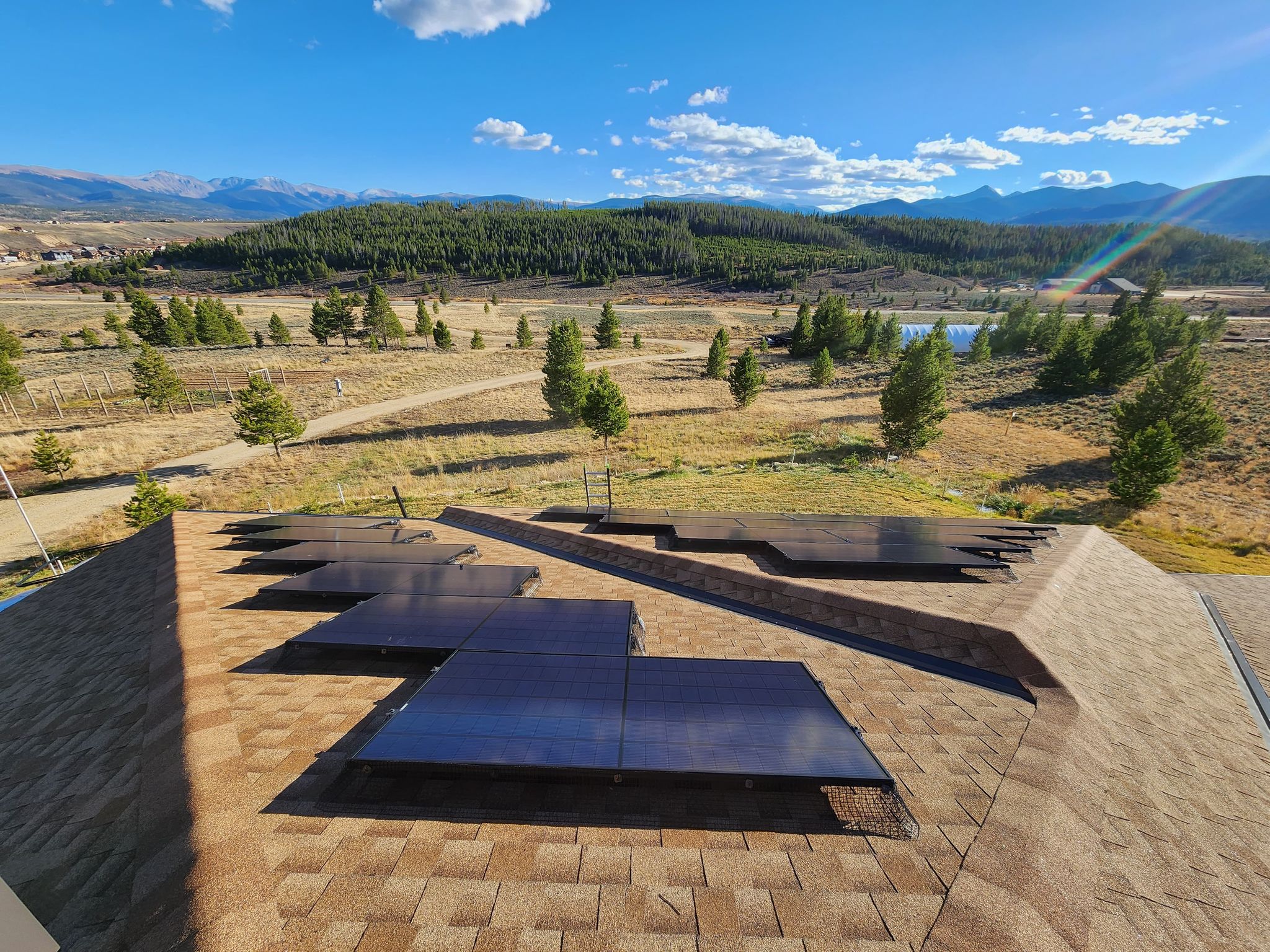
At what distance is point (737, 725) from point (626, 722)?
154 centimetres

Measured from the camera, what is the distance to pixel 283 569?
1329cm

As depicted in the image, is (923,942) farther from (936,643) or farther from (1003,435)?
(1003,435)

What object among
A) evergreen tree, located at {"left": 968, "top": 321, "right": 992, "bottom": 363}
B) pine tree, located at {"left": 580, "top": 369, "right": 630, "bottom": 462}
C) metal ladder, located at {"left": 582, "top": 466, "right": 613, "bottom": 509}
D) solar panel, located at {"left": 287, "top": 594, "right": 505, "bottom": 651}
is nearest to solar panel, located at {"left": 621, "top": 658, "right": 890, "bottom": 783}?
solar panel, located at {"left": 287, "top": 594, "right": 505, "bottom": 651}

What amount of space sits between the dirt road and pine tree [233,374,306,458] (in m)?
5.07

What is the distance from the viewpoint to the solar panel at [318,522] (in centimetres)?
1669

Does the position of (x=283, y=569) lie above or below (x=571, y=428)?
above

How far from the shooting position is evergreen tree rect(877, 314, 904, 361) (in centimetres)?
8644

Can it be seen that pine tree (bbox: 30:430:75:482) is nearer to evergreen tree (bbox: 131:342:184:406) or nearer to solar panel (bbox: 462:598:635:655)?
evergreen tree (bbox: 131:342:184:406)

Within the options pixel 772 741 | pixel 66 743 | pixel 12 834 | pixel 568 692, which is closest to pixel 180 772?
pixel 12 834

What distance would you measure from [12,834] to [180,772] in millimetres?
2253

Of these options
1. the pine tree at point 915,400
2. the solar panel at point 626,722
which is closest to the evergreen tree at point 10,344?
the solar panel at point 626,722

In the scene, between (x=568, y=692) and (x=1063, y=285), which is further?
(x=1063, y=285)

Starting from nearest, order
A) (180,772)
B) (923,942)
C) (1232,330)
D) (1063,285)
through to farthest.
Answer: (923,942)
(180,772)
(1232,330)
(1063,285)

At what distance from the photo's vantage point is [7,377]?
46.5 metres
